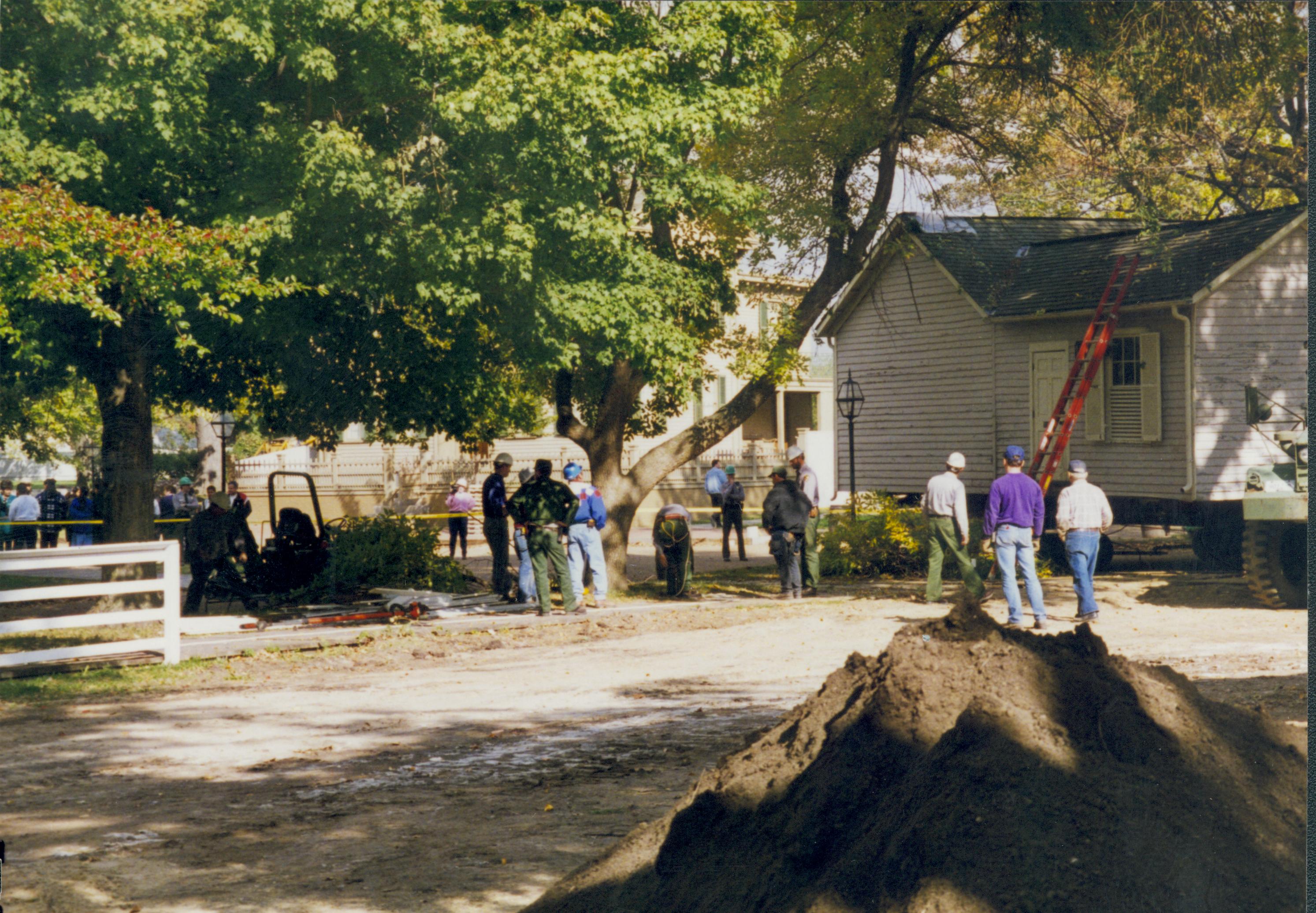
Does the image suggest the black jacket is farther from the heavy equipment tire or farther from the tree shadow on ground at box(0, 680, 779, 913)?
the tree shadow on ground at box(0, 680, 779, 913)

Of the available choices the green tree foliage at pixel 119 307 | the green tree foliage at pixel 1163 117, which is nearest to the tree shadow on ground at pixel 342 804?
the green tree foliage at pixel 119 307

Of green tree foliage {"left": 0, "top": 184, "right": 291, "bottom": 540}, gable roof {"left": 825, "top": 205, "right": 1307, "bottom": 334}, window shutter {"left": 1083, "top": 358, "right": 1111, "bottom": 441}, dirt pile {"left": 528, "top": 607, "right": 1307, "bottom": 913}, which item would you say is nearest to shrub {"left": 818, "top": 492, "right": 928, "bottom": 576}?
window shutter {"left": 1083, "top": 358, "right": 1111, "bottom": 441}

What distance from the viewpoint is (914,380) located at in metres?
23.9

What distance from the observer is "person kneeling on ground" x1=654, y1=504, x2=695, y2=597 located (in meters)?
17.3

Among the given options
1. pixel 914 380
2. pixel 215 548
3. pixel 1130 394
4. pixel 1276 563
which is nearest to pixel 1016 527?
pixel 1276 563

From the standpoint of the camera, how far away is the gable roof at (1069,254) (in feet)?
61.8

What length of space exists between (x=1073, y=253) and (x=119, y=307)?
16.4 m

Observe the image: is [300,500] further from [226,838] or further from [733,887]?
[733,887]

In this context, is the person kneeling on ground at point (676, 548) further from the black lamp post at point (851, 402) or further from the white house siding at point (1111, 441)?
the white house siding at point (1111, 441)

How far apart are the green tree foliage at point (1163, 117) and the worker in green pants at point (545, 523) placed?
844 centimetres

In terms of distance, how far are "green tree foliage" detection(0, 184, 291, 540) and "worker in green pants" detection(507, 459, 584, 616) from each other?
12.7ft

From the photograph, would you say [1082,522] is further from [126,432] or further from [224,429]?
[224,429]

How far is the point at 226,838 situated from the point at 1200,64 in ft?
50.1

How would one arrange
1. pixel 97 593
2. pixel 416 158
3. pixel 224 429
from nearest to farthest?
pixel 97 593 < pixel 416 158 < pixel 224 429
